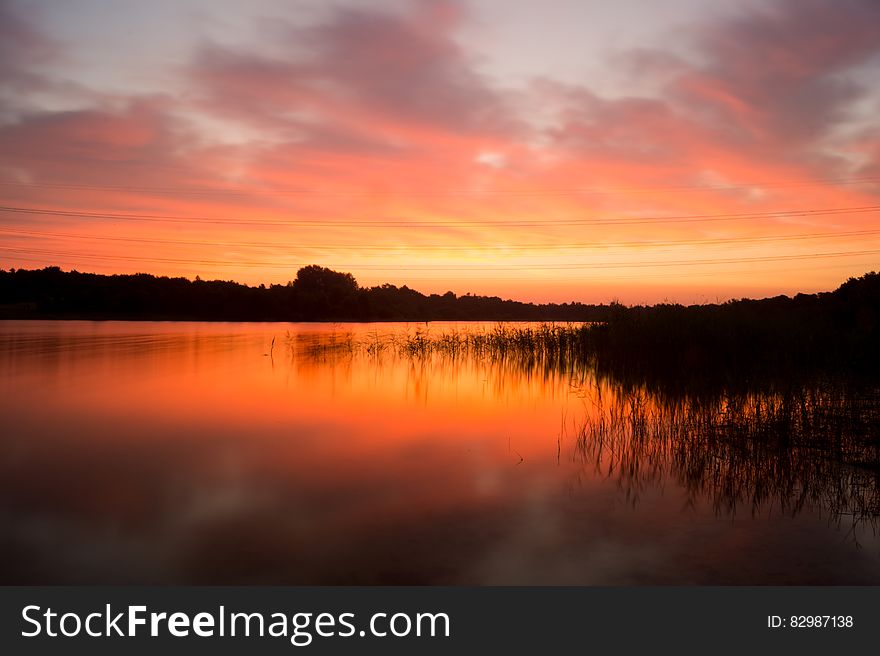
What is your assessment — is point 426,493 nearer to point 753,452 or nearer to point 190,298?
point 753,452

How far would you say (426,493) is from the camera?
6984 mm

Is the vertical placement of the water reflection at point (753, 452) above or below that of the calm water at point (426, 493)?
above

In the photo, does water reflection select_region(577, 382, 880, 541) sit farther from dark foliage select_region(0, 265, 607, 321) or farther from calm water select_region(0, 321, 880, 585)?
dark foliage select_region(0, 265, 607, 321)

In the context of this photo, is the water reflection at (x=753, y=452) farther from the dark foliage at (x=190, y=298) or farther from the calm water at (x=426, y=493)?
the dark foliage at (x=190, y=298)

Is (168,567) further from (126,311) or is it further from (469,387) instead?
(126,311)

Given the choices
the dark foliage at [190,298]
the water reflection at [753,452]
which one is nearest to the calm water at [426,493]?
the water reflection at [753,452]

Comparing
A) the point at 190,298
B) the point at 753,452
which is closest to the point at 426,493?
the point at 753,452

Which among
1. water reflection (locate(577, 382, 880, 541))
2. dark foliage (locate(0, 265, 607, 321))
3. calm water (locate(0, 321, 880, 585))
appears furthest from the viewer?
dark foliage (locate(0, 265, 607, 321))

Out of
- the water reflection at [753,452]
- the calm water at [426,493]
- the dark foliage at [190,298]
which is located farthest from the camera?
the dark foliage at [190,298]

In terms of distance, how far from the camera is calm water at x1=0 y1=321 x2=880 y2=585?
4859 mm

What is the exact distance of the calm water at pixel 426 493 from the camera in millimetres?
4859

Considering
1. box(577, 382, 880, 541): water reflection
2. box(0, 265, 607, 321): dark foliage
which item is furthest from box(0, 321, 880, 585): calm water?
box(0, 265, 607, 321): dark foliage

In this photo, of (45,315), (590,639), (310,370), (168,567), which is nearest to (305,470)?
(168,567)

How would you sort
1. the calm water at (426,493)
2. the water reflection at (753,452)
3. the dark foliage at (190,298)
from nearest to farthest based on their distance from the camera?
the calm water at (426,493) → the water reflection at (753,452) → the dark foliage at (190,298)
